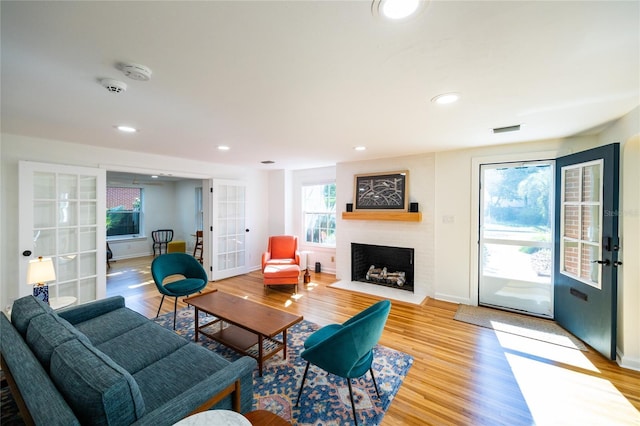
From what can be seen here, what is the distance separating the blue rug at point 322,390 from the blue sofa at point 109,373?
488 millimetres

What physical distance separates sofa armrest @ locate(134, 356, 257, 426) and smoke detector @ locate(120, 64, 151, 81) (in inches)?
70.7

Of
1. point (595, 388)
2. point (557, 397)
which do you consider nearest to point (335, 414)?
point (557, 397)

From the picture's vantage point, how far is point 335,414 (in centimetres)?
177

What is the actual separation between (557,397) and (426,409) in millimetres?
1066

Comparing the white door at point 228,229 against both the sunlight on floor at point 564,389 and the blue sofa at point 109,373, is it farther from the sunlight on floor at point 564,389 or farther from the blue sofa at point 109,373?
the sunlight on floor at point 564,389

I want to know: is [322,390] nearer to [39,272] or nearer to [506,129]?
[39,272]

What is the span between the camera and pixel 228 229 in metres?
5.27

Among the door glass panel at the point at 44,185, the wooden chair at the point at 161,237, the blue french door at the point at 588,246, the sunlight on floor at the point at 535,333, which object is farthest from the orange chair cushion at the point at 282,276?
the wooden chair at the point at 161,237

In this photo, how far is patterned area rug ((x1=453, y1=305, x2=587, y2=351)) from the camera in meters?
2.75

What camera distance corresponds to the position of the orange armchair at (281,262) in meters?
4.24

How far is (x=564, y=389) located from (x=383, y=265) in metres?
2.87

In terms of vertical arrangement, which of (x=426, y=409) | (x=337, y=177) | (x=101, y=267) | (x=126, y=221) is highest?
(x=337, y=177)

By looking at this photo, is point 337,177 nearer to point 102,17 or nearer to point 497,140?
point 497,140

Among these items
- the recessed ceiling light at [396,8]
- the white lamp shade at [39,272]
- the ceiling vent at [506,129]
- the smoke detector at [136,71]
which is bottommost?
the white lamp shade at [39,272]
